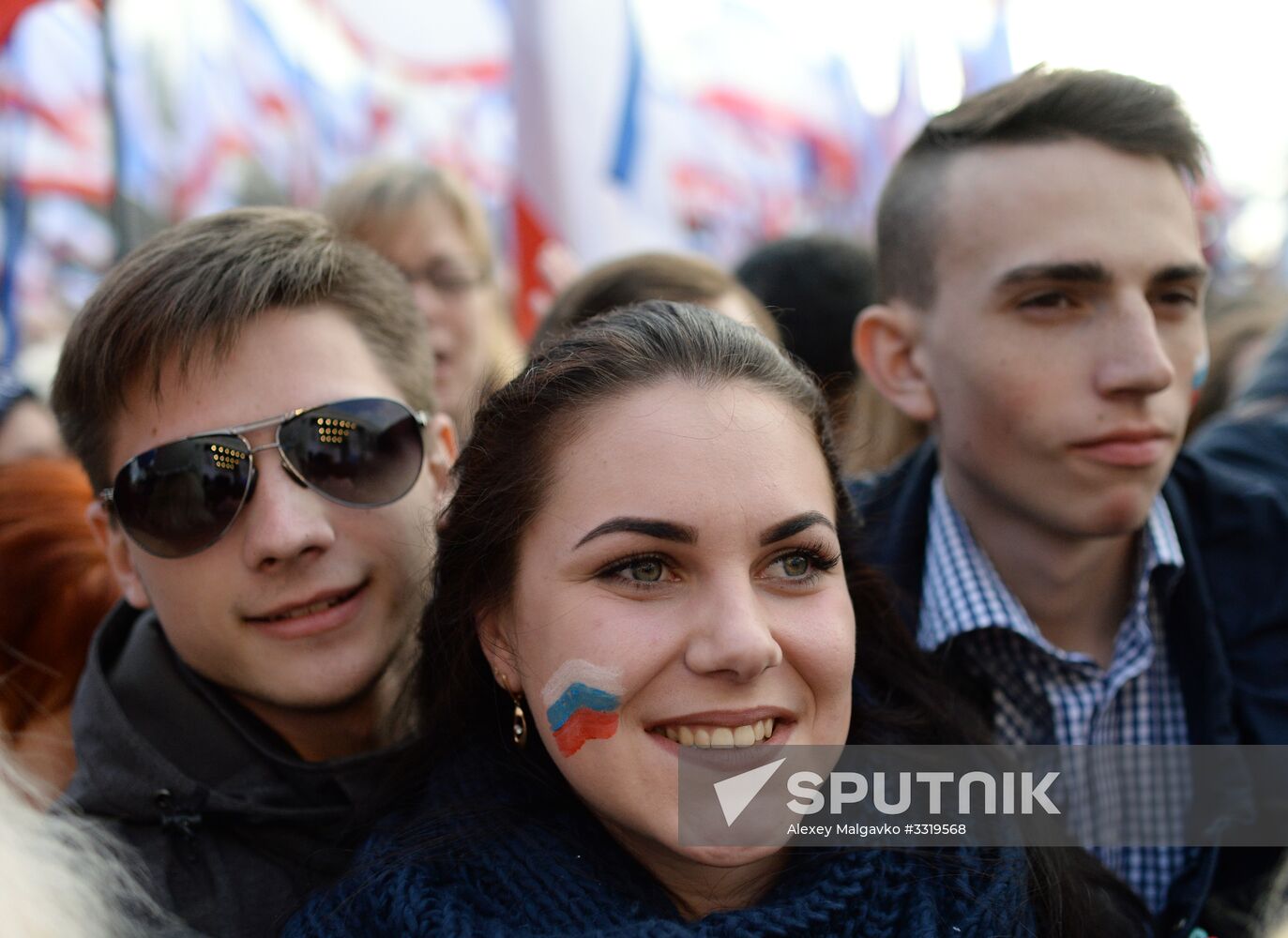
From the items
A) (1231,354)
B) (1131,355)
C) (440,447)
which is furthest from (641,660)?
(1231,354)

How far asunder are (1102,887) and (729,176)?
14527 mm

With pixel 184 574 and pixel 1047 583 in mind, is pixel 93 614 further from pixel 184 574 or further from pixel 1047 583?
pixel 1047 583

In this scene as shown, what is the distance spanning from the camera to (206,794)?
85.1 inches

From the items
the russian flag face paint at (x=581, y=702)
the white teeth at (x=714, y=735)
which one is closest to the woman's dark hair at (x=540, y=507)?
the russian flag face paint at (x=581, y=702)

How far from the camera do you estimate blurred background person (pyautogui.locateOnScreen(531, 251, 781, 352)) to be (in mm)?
3715

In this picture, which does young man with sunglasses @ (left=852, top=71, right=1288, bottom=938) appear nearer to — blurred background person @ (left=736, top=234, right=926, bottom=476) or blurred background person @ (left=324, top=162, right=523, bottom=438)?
blurred background person @ (left=736, top=234, right=926, bottom=476)

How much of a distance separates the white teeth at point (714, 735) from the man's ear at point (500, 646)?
0.30m

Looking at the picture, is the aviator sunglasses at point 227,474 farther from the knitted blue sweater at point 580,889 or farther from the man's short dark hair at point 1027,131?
the man's short dark hair at point 1027,131

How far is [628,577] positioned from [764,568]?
0.22 m

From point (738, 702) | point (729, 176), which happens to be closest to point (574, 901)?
point (738, 702)

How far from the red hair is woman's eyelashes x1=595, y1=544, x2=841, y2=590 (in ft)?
5.14

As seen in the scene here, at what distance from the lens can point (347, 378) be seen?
7.63 ft

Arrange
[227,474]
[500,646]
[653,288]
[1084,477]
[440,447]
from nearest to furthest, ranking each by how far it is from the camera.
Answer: [500,646] < [227,474] < [1084,477] < [440,447] < [653,288]

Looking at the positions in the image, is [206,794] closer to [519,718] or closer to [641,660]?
[519,718]
